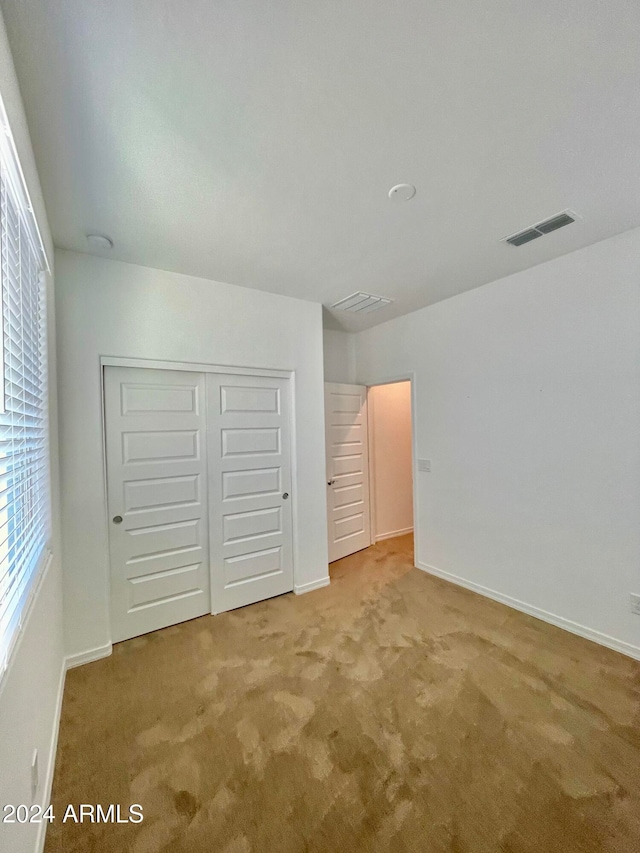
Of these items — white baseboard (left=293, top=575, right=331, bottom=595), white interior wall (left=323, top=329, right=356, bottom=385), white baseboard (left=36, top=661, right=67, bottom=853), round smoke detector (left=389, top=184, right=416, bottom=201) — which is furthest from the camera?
white interior wall (left=323, top=329, right=356, bottom=385)

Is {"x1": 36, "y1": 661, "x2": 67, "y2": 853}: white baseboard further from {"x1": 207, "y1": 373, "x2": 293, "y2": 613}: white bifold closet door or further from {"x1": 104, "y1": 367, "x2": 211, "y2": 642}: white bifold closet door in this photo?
{"x1": 207, "y1": 373, "x2": 293, "y2": 613}: white bifold closet door

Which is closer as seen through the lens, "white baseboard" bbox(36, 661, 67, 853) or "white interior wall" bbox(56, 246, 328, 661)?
"white baseboard" bbox(36, 661, 67, 853)

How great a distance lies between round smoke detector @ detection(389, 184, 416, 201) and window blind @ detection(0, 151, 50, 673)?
1664 millimetres

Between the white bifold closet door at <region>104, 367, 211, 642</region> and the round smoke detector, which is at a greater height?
the round smoke detector

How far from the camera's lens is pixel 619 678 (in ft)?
7.32

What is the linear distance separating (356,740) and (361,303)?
3369mm

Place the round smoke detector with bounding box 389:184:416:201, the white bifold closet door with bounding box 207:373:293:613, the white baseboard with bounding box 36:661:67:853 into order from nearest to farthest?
the white baseboard with bounding box 36:661:67:853 → the round smoke detector with bounding box 389:184:416:201 → the white bifold closet door with bounding box 207:373:293:613

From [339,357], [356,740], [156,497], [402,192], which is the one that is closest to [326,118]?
[402,192]

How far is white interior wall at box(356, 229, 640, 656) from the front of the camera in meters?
2.51

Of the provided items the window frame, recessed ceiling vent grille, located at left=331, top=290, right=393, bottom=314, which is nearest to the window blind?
the window frame

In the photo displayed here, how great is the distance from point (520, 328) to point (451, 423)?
3.43 ft

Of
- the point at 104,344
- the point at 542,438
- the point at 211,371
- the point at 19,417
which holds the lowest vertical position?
the point at 542,438

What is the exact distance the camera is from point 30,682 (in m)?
1.36

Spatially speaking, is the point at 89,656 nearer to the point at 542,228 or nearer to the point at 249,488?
the point at 249,488
